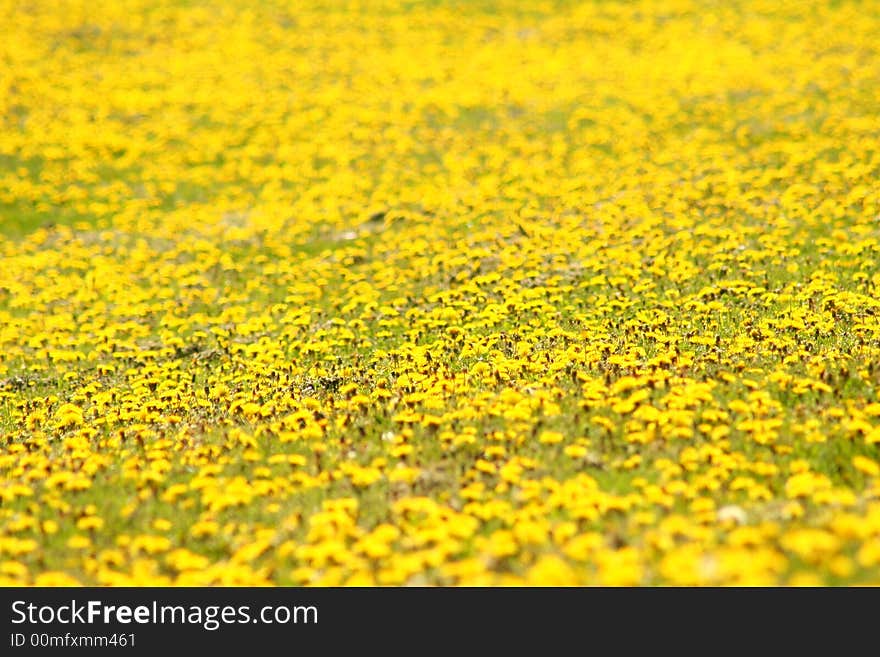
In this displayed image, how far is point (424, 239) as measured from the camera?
19.6m

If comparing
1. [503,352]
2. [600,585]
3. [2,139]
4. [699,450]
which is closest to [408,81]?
[2,139]

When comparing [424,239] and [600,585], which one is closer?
[600,585]

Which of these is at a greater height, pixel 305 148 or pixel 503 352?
pixel 305 148

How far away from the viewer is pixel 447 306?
1507 centimetres

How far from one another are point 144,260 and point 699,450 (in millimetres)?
16572

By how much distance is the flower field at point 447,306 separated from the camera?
729 centimetres

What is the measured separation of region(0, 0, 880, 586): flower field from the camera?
7285 mm

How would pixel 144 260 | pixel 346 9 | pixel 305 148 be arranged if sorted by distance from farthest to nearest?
pixel 346 9 < pixel 305 148 < pixel 144 260

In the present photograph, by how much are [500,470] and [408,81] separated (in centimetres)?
2875

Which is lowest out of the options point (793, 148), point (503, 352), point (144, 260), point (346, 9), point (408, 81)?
point (503, 352)

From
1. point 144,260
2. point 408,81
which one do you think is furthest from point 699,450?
point 408,81

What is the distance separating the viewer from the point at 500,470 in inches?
317
